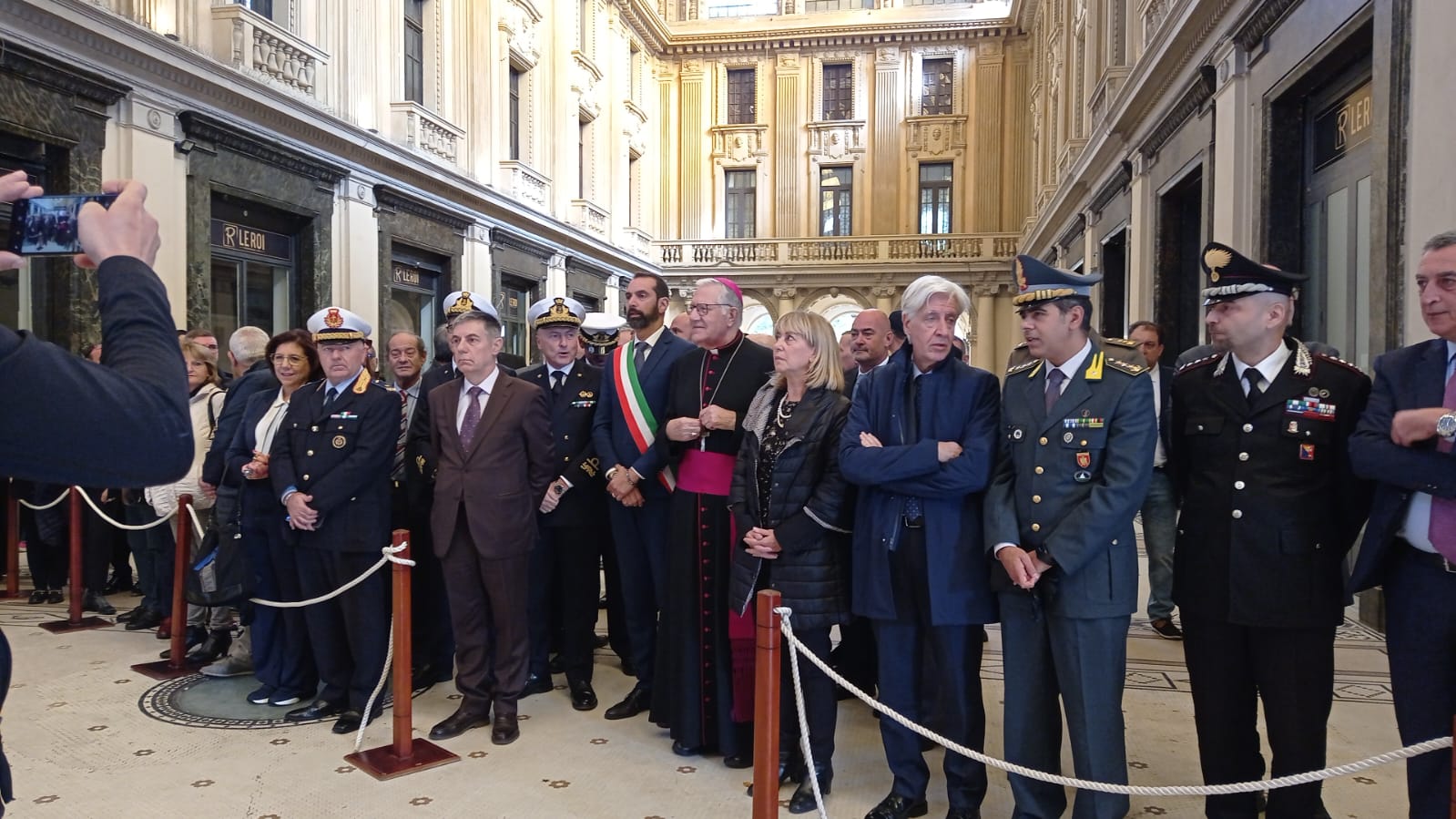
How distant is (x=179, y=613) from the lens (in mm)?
5055

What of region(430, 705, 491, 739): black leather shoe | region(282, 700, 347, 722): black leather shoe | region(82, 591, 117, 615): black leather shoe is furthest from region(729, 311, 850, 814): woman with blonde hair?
region(82, 591, 117, 615): black leather shoe

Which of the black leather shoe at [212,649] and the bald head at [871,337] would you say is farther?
the black leather shoe at [212,649]

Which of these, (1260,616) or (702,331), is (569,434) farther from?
(1260,616)

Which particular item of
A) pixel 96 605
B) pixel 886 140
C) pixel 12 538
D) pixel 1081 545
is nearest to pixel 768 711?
pixel 1081 545

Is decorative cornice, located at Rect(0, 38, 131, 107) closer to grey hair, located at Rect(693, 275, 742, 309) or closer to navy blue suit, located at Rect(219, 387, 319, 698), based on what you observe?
navy blue suit, located at Rect(219, 387, 319, 698)

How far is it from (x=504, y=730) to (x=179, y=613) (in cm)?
219

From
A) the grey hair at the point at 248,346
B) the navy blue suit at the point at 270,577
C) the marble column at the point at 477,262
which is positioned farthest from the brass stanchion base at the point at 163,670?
the marble column at the point at 477,262

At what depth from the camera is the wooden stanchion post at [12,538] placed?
6473 mm

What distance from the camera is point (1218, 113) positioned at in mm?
8086

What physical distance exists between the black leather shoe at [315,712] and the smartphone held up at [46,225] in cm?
340

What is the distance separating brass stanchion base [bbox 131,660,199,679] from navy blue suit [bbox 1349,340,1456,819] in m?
5.26

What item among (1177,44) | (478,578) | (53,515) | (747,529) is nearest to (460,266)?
(53,515)

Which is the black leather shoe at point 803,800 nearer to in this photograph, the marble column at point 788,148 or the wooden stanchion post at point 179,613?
the wooden stanchion post at point 179,613

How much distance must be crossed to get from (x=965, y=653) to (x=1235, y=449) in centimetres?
108
